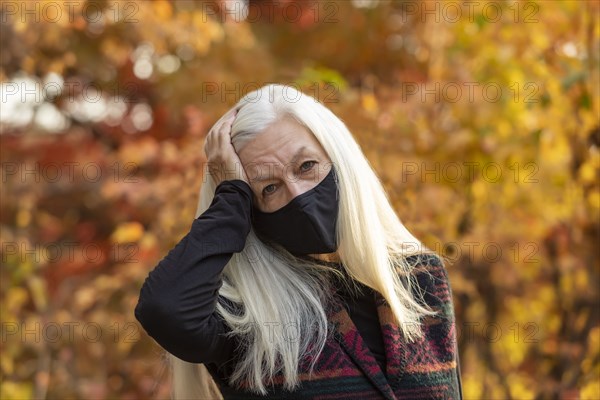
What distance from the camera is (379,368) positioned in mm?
2246

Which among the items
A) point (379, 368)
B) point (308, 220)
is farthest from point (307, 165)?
point (379, 368)

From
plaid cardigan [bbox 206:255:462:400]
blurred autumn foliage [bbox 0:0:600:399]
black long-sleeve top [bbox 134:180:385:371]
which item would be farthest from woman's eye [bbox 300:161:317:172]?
blurred autumn foliage [bbox 0:0:600:399]

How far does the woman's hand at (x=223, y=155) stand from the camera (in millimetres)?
2322

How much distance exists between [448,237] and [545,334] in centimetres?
118

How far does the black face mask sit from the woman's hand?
13cm

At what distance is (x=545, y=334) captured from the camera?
5.12 metres

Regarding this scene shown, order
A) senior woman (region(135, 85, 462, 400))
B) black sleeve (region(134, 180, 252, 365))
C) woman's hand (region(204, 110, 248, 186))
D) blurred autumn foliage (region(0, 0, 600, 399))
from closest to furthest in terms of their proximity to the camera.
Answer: black sleeve (region(134, 180, 252, 365))
senior woman (region(135, 85, 462, 400))
woman's hand (region(204, 110, 248, 186))
blurred autumn foliage (region(0, 0, 600, 399))

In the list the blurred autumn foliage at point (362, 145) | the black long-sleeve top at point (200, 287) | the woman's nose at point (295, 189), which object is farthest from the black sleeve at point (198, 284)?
the blurred autumn foliage at point (362, 145)

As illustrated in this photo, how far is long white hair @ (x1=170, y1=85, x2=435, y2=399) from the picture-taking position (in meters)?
2.26

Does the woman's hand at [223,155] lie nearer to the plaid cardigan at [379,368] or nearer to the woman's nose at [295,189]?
the woman's nose at [295,189]

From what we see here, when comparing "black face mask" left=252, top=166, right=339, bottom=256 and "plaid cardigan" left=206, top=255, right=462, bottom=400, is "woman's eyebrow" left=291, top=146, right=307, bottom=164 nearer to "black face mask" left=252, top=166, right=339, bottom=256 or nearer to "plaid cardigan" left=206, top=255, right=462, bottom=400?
"black face mask" left=252, top=166, right=339, bottom=256

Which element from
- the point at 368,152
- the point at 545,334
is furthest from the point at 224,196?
the point at 545,334

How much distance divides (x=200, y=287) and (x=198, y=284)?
0.01 meters

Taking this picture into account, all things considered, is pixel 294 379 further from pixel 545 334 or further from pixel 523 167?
pixel 545 334
